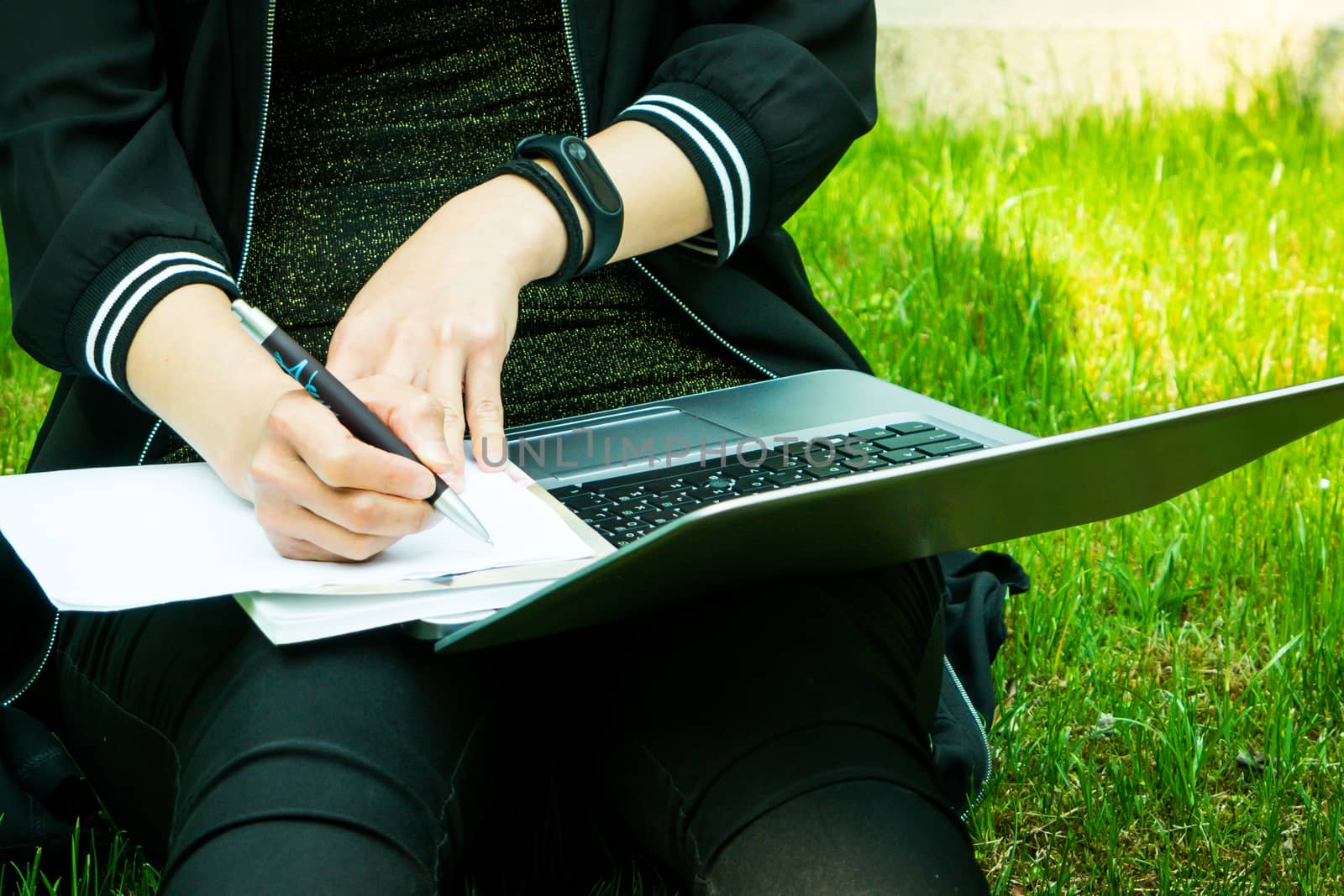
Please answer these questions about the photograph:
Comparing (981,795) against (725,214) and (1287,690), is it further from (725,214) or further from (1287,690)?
(725,214)

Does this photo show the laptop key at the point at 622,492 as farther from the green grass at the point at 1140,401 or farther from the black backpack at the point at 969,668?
the green grass at the point at 1140,401

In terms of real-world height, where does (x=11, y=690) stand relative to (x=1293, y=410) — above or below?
below

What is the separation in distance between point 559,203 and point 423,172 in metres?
0.20

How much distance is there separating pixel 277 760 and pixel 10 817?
0.44 m

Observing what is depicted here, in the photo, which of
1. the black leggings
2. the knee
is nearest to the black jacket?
the black leggings

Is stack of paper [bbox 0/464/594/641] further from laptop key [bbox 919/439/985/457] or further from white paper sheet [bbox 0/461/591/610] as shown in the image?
laptop key [bbox 919/439/985/457]

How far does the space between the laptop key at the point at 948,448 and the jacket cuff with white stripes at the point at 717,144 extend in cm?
30

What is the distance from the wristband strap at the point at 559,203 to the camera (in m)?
1.09

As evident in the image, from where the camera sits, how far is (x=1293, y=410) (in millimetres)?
805

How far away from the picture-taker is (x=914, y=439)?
106cm

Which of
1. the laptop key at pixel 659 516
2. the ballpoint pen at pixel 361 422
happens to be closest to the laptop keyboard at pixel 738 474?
the laptop key at pixel 659 516

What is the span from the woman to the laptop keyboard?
0.08 m

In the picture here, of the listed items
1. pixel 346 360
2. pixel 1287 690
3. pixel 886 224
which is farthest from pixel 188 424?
pixel 886 224

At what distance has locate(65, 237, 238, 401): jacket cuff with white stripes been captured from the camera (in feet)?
3.38
